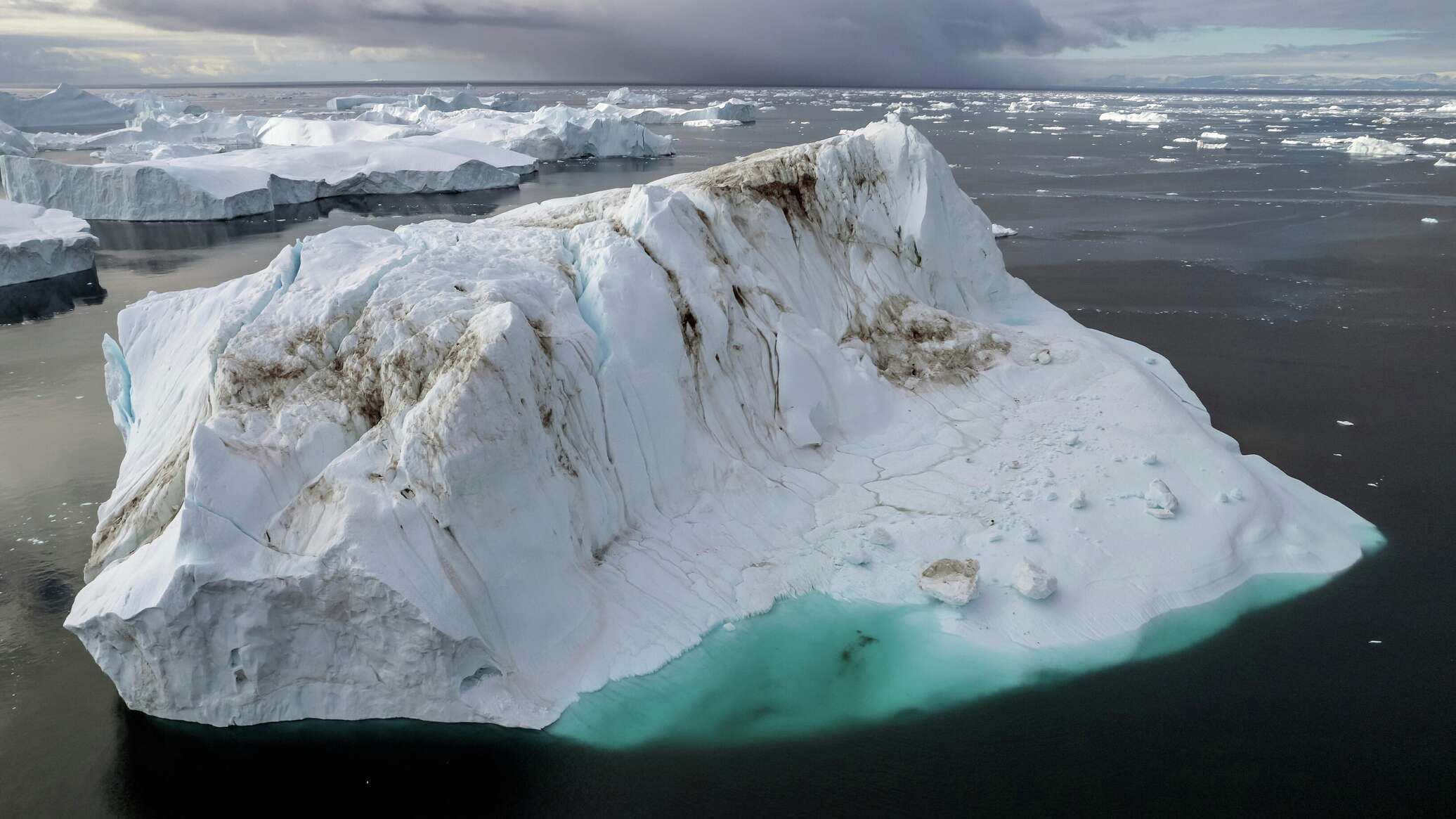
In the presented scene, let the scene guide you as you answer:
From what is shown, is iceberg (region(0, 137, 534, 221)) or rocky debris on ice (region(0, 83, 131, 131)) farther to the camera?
rocky debris on ice (region(0, 83, 131, 131))

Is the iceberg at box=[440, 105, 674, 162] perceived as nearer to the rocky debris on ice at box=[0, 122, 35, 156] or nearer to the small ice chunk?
the rocky debris on ice at box=[0, 122, 35, 156]

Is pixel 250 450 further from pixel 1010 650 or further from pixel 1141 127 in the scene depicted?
pixel 1141 127

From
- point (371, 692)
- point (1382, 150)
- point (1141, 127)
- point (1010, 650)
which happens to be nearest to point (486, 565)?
point (371, 692)

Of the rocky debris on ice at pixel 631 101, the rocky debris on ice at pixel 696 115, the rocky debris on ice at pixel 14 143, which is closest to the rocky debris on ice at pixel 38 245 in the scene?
the rocky debris on ice at pixel 14 143

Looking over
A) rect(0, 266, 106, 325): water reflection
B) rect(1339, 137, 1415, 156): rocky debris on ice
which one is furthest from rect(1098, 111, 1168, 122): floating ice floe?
rect(0, 266, 106, 325): water reflection

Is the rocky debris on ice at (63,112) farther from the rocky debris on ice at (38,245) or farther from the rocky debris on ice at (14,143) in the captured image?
the rocky debris on ice at (38,245)
